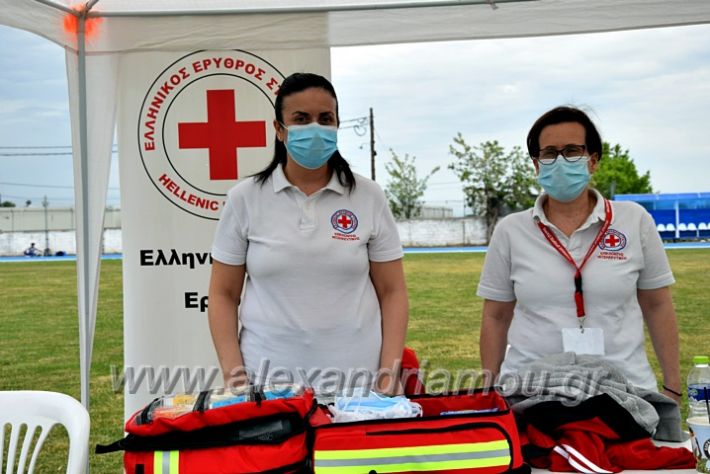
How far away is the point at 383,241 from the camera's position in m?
1.76

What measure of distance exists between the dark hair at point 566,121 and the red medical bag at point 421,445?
70 centimetres

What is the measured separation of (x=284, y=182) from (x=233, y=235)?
16 cm

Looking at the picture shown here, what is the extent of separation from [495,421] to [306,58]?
5.30ft

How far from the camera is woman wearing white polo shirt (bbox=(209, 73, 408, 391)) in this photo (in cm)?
167

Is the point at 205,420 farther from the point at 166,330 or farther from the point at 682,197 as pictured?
the point at 682,197

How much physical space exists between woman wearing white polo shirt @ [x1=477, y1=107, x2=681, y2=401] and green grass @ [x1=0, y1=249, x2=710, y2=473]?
261 cm

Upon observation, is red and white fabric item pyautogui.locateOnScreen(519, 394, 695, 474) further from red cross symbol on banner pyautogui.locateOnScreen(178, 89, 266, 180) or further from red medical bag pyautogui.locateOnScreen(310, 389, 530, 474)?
red cross symbol on banner pyautogui.locateOnScreen(178, 89, 266, 180)

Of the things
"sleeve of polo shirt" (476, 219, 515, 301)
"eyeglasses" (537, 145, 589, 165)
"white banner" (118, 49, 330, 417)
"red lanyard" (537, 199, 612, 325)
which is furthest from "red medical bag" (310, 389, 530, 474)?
"white banner" (118, 49, 330, 417)

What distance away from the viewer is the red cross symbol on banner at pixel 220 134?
2574mm

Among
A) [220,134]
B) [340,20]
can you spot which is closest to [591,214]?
[340,20]

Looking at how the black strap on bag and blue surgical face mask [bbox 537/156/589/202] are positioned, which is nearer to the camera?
the black strap on bag

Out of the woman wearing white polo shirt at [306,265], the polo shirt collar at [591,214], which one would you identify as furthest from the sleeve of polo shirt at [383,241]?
the polo shirt collar at [591,214]

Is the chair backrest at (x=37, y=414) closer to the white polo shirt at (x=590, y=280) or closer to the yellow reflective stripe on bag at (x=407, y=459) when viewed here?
the yellow reflective stripe on bag at (x=407, y=459)

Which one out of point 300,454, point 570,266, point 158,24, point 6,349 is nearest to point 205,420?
point 300,454
